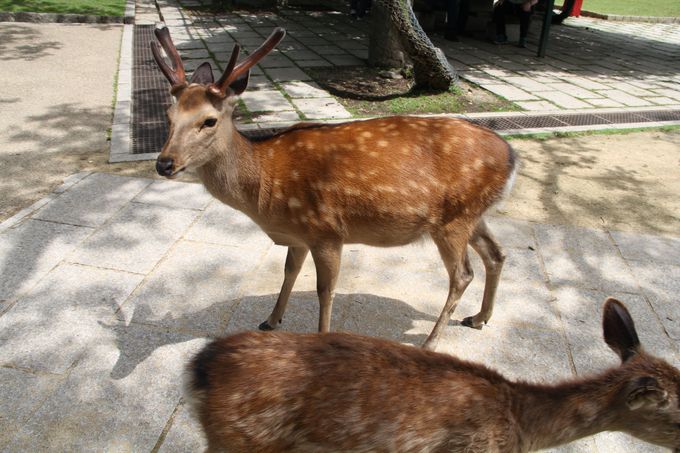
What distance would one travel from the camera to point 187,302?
3715mm

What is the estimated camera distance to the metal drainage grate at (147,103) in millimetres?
6328

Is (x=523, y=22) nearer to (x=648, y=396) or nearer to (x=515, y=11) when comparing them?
(x=515, y=11)

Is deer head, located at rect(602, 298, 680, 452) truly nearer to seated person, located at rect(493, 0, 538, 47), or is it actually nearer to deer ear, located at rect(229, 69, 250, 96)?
deer ear, located at rect(229, 69, 250, 96)

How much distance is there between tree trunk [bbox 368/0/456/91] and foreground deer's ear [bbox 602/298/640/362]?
6319 mm

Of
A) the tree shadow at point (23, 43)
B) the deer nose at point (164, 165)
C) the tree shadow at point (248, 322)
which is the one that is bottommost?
the tree shadow at point (248, 322)

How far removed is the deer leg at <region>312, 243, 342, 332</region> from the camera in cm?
318

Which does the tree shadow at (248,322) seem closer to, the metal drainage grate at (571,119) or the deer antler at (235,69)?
the deer antler at (235,69)

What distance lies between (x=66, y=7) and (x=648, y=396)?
15.5 metres

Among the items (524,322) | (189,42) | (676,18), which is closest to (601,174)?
(524,322)

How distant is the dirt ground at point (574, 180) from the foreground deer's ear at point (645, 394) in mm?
2685

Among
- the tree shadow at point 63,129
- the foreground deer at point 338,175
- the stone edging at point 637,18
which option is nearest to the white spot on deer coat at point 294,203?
the foreground deer at point 338,175

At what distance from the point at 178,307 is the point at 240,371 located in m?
1.65

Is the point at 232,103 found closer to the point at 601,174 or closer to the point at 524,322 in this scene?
the point at 524,322

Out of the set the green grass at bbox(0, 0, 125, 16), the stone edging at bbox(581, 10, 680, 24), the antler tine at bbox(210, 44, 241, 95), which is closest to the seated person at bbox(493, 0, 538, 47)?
the stone edging at bbox(581, 10, 680, 24)
